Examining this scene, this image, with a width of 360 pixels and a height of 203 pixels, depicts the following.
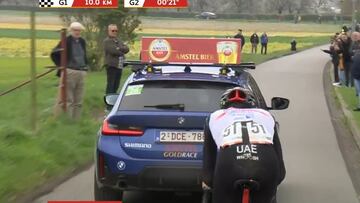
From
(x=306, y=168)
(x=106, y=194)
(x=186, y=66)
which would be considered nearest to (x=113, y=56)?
(x=306, y=168)

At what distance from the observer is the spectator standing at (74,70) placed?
12242 millimetres

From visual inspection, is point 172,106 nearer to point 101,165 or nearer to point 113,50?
point 101,165

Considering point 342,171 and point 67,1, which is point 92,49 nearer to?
point 67,1

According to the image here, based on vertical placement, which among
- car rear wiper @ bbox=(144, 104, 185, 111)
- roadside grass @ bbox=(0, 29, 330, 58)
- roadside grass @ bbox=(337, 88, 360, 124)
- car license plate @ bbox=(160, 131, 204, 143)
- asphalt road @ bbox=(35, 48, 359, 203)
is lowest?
roadside grass @ bbox=(0, 29, 330, 58)

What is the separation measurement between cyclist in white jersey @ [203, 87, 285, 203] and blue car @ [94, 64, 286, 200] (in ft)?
5.70

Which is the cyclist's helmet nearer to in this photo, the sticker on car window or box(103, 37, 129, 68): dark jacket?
the sticker on car window

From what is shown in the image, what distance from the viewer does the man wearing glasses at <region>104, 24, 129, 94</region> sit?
15.3m

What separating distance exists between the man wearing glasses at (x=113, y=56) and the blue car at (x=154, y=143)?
27.9ft

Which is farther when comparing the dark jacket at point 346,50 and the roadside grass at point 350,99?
the dark jacket at point 346,50

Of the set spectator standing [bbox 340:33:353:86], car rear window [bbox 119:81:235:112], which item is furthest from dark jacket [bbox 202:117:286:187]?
spectator standing [bbox 340:33:353:86]

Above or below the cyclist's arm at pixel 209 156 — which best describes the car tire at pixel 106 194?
below

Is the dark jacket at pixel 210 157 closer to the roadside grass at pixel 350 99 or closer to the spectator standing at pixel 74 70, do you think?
the spectator standing at pixel 74 70

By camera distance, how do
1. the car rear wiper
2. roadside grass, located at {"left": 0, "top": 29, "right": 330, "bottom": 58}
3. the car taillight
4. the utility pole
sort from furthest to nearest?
roadside grass, located at {"left": 0, "top": 29, "right": 330, "bottom": 58} < the utility pole < the car rear wiper < the car taillight
